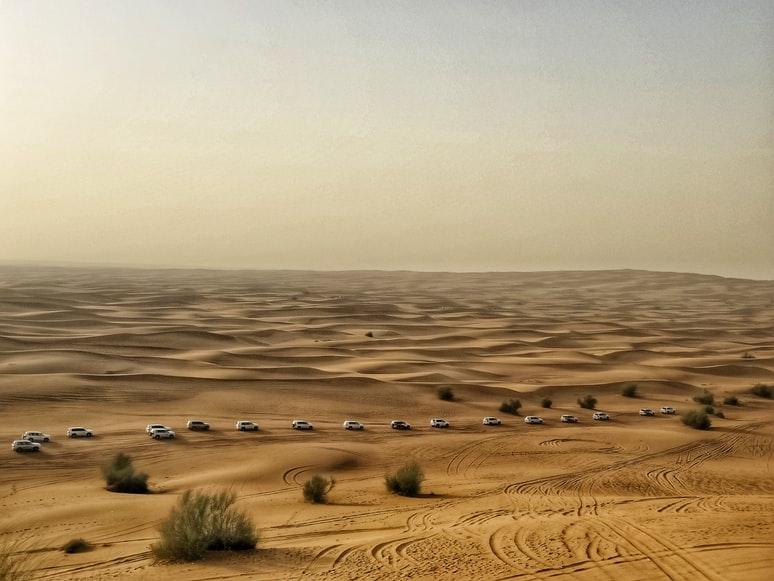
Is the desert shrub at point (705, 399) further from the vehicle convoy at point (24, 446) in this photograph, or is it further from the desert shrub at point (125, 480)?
the vehicle convoy at point (24, 446)

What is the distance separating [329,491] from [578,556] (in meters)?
9.71

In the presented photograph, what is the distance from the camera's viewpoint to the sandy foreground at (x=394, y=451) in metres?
13.4

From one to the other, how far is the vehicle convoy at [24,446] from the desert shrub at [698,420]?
26.6 meters

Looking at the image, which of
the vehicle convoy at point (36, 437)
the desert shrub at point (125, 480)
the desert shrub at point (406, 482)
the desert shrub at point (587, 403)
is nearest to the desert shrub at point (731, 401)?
the desert shrub at point (587, 403)

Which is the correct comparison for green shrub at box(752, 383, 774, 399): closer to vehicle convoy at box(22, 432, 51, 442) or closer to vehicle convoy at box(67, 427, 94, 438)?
vehicle convoy at box(67, 427, 94, 438)

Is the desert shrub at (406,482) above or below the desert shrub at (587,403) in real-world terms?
above

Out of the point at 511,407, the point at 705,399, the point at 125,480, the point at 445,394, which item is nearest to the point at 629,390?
the point at 705,399

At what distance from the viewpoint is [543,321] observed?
96.1m

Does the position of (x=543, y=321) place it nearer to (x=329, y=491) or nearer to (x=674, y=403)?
(x=674, y=403)

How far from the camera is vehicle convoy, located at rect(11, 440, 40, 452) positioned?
25734 mm

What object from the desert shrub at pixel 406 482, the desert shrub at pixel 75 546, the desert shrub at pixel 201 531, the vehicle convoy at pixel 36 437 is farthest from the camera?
the vehicle convoy at pixel 36 437

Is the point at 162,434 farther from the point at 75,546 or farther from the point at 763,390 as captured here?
the point at 763,390

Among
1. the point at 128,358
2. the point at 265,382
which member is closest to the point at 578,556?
the point at 265,382

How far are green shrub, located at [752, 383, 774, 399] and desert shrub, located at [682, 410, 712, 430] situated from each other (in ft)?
43.7
